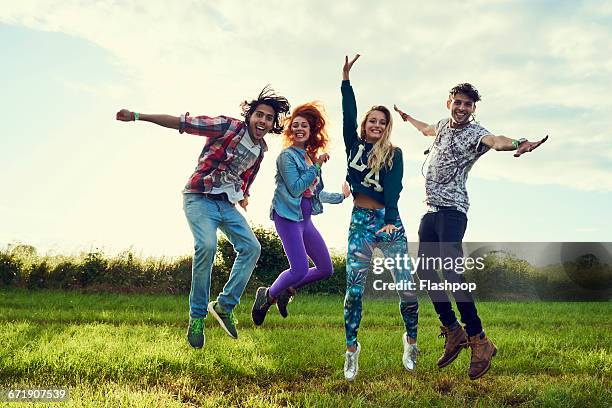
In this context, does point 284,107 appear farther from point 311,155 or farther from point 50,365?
point 50,365

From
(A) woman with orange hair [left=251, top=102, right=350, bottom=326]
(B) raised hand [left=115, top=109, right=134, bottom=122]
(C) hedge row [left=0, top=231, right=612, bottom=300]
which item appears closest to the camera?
(B) raised hand [left=115, top=109, right=134, bottom=122]

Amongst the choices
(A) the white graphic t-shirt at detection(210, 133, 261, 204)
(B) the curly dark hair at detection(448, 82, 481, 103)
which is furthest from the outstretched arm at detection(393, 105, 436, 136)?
(A) the white graphic t-shirt at detection(210, 133, 261, 204)

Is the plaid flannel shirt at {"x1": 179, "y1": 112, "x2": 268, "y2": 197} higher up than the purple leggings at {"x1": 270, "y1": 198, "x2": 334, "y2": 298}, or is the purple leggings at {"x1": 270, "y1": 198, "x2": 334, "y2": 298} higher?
the plaid flannel shirt at {"x1": 179, "y1": 112, "x2": 268, "y2": 197}

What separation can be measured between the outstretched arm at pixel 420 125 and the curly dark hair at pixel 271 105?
4.82ft

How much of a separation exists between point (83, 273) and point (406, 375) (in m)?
12.5

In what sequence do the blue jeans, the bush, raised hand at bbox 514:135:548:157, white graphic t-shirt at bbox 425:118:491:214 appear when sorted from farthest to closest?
the bush
the blue jeans
white graphic t-shirt at bbox 425:118:491:214
raised hand at bbox 514:135:548:157

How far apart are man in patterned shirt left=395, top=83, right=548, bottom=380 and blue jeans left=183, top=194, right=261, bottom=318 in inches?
80.8

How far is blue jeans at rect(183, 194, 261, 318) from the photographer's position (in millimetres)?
6195

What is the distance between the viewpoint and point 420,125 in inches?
269

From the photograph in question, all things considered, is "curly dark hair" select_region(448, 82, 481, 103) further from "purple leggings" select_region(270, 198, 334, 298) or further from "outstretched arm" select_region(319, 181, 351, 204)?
"purple leggings" select_region(270, 198, 334, 298)

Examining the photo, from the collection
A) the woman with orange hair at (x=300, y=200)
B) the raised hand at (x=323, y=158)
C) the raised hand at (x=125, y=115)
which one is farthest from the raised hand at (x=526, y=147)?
the raised hand at (x=125, y=115)

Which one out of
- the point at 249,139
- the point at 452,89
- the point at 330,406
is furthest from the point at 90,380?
the point at 452,89

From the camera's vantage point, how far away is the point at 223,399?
17.1 feet

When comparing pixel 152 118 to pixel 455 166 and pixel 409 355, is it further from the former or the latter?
pixel 409 355
